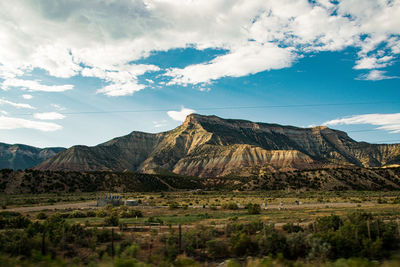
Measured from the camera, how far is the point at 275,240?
1491 cm

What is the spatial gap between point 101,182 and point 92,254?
78632 millimetres

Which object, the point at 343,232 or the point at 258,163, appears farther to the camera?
the point at 258,163

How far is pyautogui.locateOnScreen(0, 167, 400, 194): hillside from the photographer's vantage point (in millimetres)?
74188

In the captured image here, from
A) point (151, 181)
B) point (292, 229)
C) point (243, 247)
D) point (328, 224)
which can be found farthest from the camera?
point (151, 181)

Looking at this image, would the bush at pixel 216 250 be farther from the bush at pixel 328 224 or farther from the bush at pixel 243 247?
the bush at pixel 328 224

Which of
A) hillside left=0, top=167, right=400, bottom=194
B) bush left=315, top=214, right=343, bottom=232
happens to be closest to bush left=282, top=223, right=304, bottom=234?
bush left=315, top=214, right=343, bottom=232

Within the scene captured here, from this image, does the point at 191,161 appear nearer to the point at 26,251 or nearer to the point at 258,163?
the point at 258,163

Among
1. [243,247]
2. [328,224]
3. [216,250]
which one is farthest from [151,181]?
[243,247]

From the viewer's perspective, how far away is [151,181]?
102 metres

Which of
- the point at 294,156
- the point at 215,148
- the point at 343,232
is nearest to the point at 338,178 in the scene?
the point at 294,156

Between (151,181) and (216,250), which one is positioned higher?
(216,250)

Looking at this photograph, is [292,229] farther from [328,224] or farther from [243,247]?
[243,247]

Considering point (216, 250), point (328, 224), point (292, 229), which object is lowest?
point (216, 250)

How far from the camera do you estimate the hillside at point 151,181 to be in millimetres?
74188
